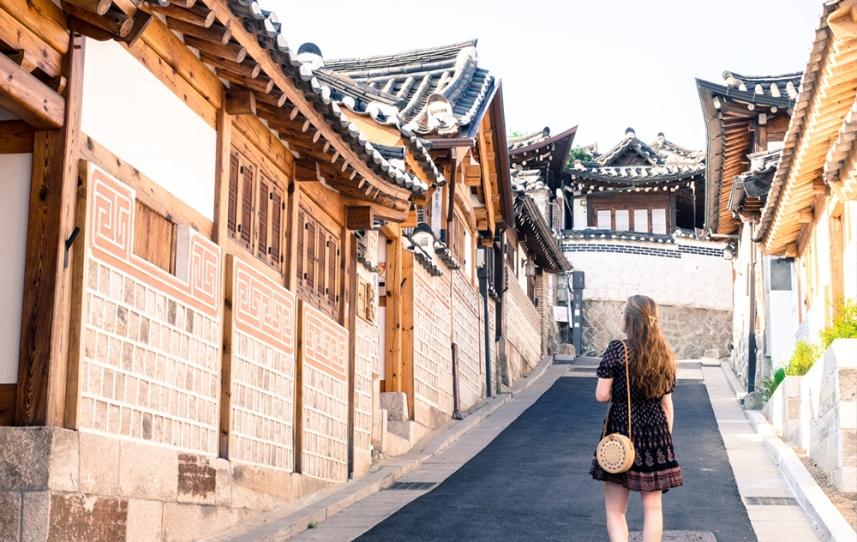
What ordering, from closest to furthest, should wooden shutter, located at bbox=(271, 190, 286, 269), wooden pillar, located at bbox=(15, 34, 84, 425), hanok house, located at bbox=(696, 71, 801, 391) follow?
wooden pillar, located at bbox=(15, 34, 84, 425) → wooden shutter, located at bbox=(271, 190, 286, 269) → hanok house, located at bbox=(696, 71, 801, 391)

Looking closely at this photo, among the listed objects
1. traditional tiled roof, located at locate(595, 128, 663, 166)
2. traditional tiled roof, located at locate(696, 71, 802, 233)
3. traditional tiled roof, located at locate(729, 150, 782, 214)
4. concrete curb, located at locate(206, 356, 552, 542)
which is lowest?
concrete curb, located at locate(206, 356, 552, 542)

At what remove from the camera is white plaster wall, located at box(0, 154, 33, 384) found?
7.44 meters

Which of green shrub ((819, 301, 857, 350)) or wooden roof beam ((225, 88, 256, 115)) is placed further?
green shrub ((819, 301, 857, 350))

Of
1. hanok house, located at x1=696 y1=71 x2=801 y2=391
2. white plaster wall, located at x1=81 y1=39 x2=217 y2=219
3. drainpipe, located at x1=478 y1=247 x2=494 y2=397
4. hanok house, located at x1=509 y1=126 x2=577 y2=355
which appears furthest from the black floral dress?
hanok house, located at x1=509 y1=126 x2=577 y2=355

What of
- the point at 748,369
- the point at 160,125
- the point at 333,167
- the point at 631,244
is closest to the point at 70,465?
the point at 160,125

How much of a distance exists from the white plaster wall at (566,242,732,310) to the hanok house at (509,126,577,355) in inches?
58.2

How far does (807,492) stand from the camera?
11336 mm

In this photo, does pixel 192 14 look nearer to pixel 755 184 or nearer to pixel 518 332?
pixel 755 184

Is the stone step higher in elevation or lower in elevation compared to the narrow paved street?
higher

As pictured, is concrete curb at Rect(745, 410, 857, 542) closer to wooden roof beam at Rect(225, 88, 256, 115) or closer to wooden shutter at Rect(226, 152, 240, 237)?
wooden shutter at Rect(226, 152, 240, 237)

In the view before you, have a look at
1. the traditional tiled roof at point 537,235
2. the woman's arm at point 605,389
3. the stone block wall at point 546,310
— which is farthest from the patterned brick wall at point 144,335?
the stone block wall at point 546,310

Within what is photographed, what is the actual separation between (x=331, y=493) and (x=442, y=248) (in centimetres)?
904

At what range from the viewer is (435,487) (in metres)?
14.6

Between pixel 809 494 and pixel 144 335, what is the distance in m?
6.62
